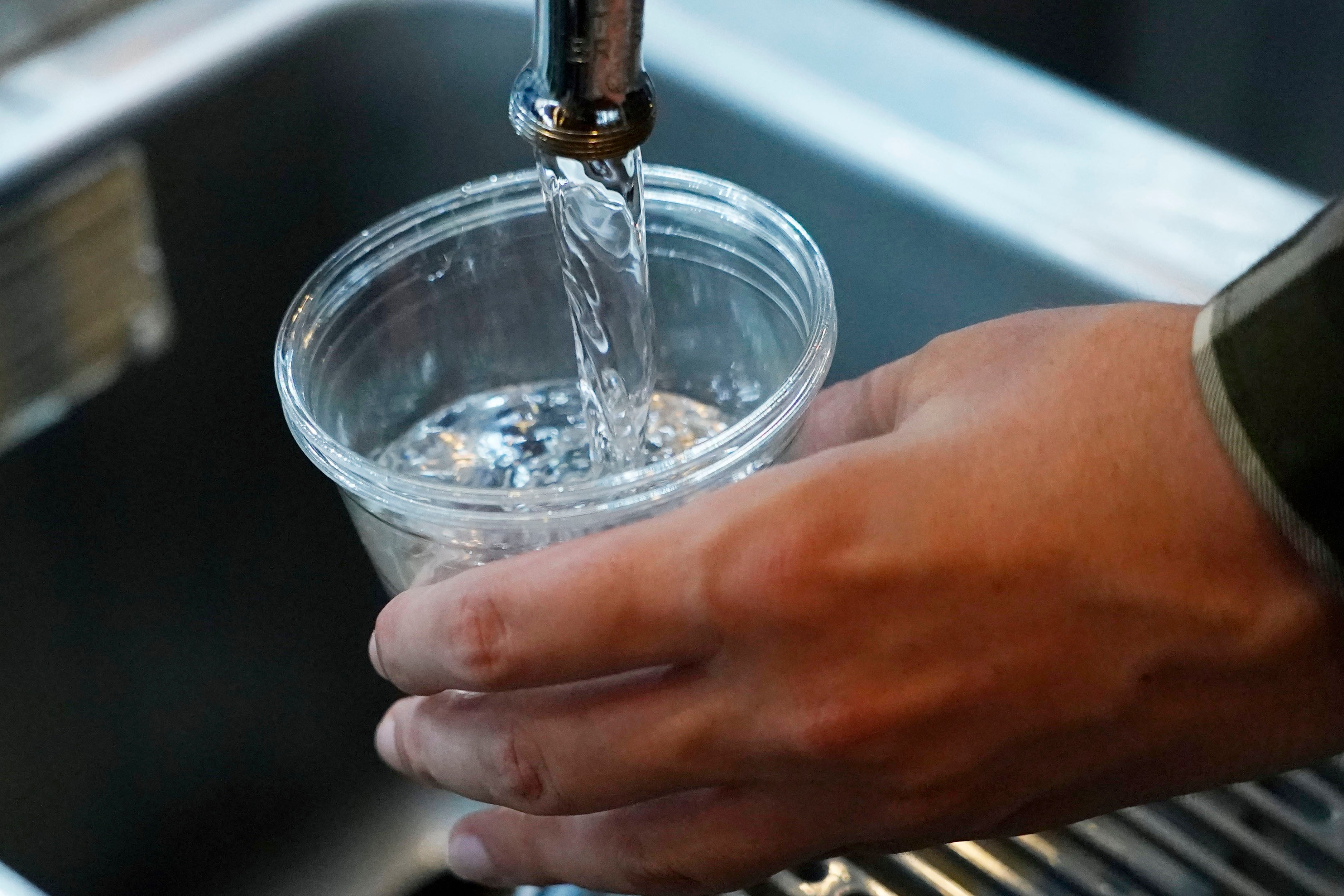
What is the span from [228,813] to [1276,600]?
20.9 inches

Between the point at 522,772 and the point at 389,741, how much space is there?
7 centimetres

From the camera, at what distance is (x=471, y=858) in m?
0.46

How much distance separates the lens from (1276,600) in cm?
36

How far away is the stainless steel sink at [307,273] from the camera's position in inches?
22.8

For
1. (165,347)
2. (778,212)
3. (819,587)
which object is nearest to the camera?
(819,587)

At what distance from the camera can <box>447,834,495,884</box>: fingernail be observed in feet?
1.50

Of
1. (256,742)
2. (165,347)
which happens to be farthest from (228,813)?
(165,347)

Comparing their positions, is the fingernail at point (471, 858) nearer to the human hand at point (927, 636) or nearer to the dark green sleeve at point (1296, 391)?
the human hand at point (927, 636)

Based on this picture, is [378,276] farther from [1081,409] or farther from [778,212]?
[1081,409]

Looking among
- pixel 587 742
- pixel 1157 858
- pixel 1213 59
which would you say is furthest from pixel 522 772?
pixel 1213 59

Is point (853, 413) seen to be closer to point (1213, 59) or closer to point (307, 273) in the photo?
point (307, 273)

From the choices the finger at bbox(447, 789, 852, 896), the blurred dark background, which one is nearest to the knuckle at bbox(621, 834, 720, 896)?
the finger at bbox(447, 789, 852, 896)

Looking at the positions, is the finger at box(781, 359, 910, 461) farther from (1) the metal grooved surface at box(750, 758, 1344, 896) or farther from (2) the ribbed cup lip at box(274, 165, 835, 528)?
(1) the metal grooved surface at box(750, 758, 1344, 896)

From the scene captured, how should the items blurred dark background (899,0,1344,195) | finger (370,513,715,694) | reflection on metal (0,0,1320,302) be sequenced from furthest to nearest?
blurred dark background (899,0,1344,195) < reflection on metal (0,0,1320,302) < finger (370,513,715,694)
